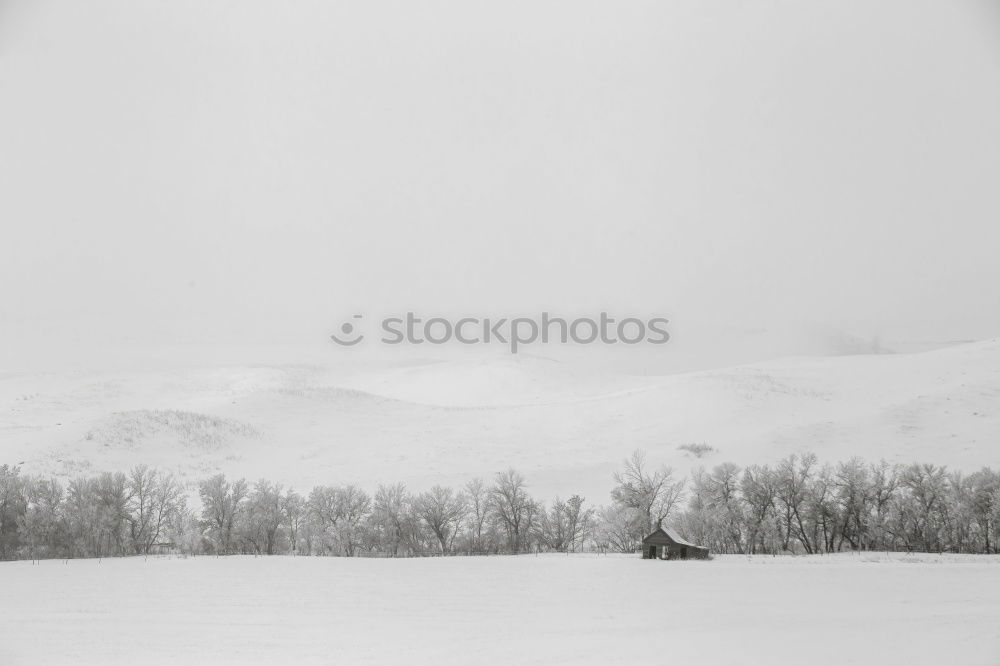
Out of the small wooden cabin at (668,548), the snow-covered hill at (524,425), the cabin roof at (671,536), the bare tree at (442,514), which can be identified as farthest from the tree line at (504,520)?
the snow-covered hill at (524,425)

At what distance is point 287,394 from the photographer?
72.8m

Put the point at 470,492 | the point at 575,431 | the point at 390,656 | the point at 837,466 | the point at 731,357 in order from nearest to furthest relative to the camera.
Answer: the point at 390,656 < the point at 470,492 < the point at 837,466 < the point at 575,431 < the point at 731,357

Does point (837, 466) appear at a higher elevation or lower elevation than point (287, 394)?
lower

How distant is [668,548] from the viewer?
28141 millimetres

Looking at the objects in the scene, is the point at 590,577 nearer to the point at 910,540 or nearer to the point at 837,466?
the point at 910,540

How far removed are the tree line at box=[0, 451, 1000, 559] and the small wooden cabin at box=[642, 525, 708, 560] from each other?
2.67 metres

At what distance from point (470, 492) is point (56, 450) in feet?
95.4

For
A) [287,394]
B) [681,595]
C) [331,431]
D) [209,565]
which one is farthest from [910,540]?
[287,394]

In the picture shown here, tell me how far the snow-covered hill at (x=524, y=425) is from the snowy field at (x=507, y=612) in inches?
752

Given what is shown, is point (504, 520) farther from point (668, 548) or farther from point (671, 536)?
point (671, 536)

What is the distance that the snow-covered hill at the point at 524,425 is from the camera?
47.9m

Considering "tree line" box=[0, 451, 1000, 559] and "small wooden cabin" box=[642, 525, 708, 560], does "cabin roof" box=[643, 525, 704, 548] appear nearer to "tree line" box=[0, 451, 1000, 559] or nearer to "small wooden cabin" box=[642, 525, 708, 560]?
"small wooden cabin" box=[642, 525, 708, 560]

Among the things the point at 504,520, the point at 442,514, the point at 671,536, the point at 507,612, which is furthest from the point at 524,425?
the point at 507,612

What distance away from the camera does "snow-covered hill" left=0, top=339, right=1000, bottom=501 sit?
1887 inches
